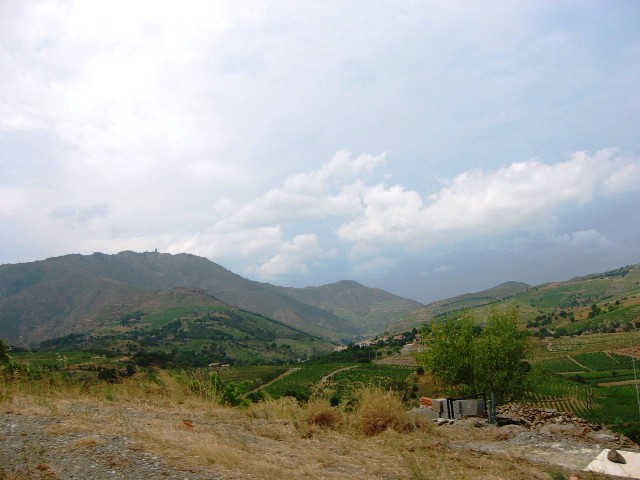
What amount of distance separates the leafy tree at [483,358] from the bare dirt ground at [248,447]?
50.6 ft

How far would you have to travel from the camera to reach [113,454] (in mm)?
6020

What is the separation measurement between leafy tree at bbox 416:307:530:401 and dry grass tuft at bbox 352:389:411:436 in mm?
16931

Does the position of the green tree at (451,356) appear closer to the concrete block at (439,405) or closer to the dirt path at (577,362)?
the concrete block at (439,405)

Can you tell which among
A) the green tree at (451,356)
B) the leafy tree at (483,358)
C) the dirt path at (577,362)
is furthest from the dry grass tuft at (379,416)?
the dirt path at (577,362)

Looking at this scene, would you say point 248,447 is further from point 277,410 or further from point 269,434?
point 277,410

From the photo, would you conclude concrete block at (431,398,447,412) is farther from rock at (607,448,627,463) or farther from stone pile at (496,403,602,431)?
rock at (607,448,627,463)

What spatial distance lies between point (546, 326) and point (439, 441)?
16663 cm

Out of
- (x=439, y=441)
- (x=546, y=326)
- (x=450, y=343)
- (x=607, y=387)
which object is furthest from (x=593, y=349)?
(x=439, y=441)

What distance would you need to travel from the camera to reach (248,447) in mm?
7273

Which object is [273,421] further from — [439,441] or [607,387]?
[607,387]

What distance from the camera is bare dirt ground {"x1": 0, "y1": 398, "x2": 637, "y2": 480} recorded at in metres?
5.71

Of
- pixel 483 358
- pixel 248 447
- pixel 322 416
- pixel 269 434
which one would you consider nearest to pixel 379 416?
pixel 322 416

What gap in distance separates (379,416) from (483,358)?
17512mm

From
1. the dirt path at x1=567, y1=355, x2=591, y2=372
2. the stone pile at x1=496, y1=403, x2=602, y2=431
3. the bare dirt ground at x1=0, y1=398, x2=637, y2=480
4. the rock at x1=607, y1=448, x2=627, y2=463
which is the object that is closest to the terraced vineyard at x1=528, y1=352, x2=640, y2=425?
the dirt path at x1=567, y1=355, x2=591, y2=372
